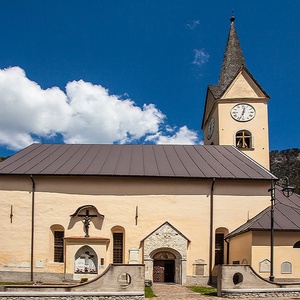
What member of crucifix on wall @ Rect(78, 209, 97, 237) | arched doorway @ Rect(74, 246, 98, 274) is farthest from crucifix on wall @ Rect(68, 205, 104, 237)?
arched doorway @ Rect(74, 246, 98, 274)

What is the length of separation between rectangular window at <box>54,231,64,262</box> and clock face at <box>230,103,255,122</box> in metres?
17.5

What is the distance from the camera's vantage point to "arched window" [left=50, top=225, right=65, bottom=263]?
81.1ft

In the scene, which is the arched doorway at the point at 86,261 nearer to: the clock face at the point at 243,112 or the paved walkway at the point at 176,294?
the paved walkway at the point at 176,294

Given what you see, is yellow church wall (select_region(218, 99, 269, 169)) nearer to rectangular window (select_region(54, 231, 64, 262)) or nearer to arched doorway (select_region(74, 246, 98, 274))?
arched doorway (select_region(74, 246, 98, 274))

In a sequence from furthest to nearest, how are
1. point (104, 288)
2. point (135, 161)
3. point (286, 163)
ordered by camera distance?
1. point (286, 163)
2. point (135, 161)
3. point (104, 288)

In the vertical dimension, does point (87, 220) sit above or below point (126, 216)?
below

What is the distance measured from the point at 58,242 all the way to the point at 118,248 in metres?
4.11

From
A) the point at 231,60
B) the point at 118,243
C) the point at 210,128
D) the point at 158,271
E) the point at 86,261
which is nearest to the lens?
the point at 86,261

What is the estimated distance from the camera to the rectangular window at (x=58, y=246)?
24705mm

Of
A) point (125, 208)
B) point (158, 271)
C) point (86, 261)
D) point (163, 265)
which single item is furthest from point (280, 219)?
point (86, 261)

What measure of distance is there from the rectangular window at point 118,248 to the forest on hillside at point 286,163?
80.0m

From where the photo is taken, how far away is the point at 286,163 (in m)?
115

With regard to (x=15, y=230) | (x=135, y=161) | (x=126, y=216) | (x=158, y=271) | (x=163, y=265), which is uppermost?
(x=135, y=161)

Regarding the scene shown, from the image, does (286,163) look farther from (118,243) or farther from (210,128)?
(118,243)
